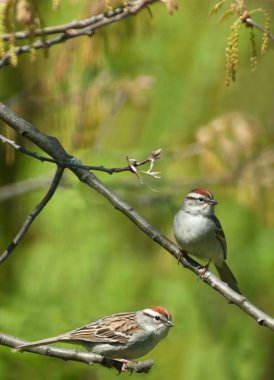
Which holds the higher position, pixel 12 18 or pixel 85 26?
pixel 85 26

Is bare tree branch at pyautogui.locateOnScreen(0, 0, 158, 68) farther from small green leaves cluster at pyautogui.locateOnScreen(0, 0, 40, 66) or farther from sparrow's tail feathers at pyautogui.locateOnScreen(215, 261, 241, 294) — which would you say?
sparrow's tail feathers at pyautogui.locateOnScreen(215, 261, 241, 294)

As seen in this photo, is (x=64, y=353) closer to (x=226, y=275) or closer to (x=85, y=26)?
(x=85, y=26)

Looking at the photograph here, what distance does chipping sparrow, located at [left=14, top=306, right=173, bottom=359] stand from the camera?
4793 mm

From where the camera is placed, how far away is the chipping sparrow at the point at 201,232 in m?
5.16

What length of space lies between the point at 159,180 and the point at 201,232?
6.98 ft

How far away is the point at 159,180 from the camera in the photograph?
732 centimetres

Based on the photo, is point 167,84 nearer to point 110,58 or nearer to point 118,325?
point 110,58

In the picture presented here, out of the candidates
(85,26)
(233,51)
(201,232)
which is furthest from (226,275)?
(233,51)

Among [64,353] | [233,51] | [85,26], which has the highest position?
[85,26]

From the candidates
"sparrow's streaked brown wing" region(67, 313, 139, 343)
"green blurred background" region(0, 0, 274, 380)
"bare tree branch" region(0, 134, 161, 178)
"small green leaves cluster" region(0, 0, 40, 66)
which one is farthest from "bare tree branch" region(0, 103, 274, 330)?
"green blurred background" region(0, 0, 274, 380)

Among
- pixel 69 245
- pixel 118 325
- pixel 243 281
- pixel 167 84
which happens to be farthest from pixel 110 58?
pixel 118 325

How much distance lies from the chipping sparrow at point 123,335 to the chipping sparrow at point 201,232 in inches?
17.0

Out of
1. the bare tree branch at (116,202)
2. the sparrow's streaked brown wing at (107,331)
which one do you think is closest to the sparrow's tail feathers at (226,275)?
the sparrow's streaked brown wing at (107,331)

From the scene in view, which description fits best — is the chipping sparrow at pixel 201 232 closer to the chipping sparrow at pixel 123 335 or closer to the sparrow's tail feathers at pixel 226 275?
the sparrow's tail feathers at pixel 226 275
